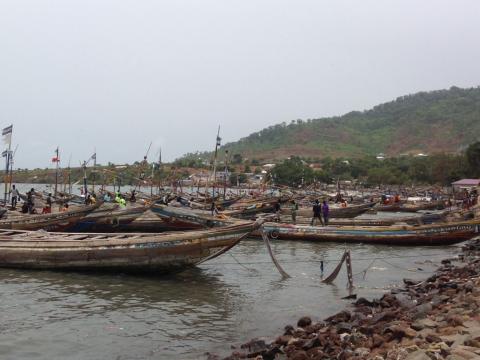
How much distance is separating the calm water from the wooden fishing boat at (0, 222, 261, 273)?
37 centimetres

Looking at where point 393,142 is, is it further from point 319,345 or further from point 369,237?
point 319,345

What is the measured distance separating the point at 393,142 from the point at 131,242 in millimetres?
163896

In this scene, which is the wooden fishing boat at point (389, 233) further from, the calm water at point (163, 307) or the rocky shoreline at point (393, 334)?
the rocky shoreline at point (393, 334)

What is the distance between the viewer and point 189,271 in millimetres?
17672

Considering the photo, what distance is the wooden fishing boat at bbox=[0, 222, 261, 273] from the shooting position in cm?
1596

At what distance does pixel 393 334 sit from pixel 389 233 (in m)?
17.4

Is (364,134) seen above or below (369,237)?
above

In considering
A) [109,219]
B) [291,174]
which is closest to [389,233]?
[109,219]

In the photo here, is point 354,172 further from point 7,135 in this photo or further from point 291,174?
point 7,135

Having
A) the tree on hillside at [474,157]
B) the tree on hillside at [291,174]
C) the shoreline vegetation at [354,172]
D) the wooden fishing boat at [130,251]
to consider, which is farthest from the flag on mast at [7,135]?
the tree on hillside at [291,174]

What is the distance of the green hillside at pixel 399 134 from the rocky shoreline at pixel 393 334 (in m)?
138

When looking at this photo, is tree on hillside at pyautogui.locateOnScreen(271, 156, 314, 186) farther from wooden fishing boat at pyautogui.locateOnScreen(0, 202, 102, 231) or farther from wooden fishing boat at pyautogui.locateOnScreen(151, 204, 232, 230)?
wooden fishing boat at pyautogui.locateOnScreen(0, 202, 102, 231)

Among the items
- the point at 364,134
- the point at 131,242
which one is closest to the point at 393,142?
the point at 364,134

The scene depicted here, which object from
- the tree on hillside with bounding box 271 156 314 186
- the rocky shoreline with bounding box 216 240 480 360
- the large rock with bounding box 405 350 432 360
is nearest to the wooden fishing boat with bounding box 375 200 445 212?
the rocky shoreline with bounding box 216 240 480 360
